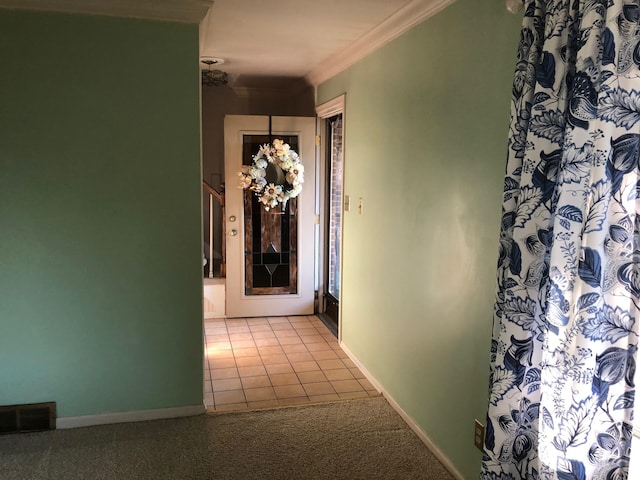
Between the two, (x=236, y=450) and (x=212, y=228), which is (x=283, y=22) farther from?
(x=212, y=228)

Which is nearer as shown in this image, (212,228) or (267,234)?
(267,234)

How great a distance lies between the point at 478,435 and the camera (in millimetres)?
2316

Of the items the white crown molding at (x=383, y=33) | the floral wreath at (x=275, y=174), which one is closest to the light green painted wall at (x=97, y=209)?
the white crown molding at (x=383, y=33)

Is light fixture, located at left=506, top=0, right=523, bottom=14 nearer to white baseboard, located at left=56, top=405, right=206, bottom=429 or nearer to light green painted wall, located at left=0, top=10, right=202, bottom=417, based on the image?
light green painted wall, located at left=0, top=10, right=202, bottom=417

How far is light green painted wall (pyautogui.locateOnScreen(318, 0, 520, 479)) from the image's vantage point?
2250 mm

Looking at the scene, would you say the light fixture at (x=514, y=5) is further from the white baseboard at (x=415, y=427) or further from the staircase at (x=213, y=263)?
the staircase at (x=213, y=263)

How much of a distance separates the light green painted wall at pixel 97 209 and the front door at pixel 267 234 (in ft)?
6.82

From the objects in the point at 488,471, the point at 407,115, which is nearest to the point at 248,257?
the point at 407,115

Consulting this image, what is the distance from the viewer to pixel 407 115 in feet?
10.0

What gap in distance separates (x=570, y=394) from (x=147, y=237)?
2223 mm

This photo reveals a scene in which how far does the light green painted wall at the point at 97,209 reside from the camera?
8.98 ft

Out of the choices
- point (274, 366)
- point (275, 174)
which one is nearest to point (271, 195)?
point (275, 174)

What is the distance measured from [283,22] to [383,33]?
1.98ft

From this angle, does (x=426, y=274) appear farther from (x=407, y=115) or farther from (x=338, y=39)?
(x=338, y=39)
